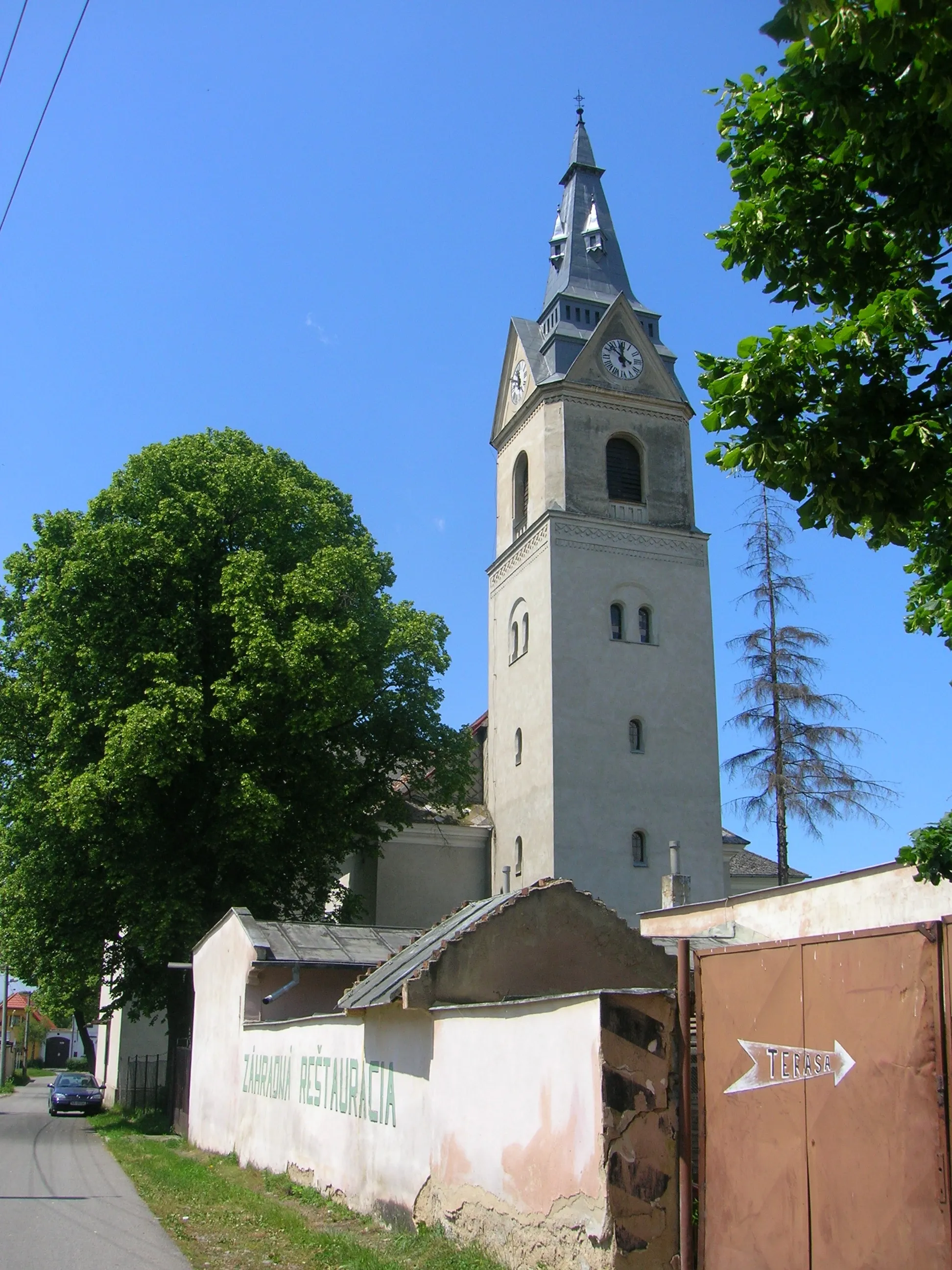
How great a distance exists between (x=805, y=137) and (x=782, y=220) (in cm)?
44

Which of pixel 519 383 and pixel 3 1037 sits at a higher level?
pixel 519 383

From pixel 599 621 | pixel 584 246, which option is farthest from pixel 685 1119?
pixel 584 246

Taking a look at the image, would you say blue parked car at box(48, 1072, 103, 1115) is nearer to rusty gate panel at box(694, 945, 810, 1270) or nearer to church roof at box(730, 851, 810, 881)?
church roof at box(730, 851, 810, 881)

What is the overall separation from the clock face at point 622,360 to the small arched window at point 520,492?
12.3 ft

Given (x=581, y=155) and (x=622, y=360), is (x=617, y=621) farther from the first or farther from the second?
(x=581, y=155)

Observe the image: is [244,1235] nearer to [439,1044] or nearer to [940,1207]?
[439,1044]

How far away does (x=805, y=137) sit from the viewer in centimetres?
627

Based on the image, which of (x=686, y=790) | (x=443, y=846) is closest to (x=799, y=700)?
(x=686, y=790)

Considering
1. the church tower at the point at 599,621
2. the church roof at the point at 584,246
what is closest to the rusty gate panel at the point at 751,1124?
the church tower at the point at 599,621

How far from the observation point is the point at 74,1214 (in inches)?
490

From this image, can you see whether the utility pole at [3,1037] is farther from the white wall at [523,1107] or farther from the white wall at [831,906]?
the white wall at [523,1107]

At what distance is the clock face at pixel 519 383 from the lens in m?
36.8

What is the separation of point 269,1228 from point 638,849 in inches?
858

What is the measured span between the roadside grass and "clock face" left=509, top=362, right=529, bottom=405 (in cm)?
2571
